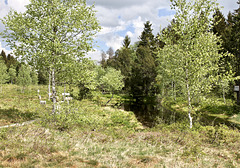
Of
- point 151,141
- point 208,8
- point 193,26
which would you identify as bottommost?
point 151,141

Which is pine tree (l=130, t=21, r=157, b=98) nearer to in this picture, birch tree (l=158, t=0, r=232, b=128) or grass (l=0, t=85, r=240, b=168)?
birch tree (l=158, t=0, r=232, b=128)

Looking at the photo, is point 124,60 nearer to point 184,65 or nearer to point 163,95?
point 163,95

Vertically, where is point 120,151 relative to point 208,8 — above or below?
below

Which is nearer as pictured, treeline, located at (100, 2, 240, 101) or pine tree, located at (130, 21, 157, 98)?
treeline, located at (100, 2, 240, 101)

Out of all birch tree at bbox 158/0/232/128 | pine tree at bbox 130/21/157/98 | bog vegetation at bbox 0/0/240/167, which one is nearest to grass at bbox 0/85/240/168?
bog vegetation at bbox 0/0/240/167

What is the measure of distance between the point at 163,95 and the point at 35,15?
3095cm

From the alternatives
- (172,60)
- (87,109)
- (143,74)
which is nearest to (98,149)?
(87,109)

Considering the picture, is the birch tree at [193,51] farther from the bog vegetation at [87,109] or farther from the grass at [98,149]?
the grass at [98,149]

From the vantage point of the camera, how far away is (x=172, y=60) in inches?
A: 551

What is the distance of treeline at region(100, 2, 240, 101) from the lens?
13.1m

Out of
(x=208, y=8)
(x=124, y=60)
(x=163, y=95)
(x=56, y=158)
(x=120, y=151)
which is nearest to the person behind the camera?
(x=56, y=158)

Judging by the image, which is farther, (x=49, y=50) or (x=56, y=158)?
(x=49, y=50)

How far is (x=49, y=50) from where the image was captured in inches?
460

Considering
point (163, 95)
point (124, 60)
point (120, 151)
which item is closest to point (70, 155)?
point (120, 151)
